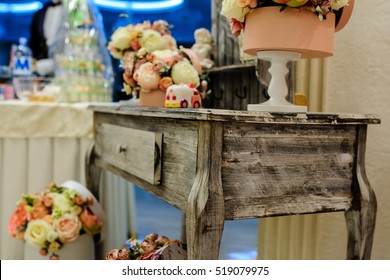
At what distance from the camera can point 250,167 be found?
942 millimetres

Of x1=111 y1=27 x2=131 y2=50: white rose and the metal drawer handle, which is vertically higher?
x1=111 y1=27 x2=131 y2=50: white rose

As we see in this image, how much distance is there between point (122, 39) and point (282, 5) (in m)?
0.80

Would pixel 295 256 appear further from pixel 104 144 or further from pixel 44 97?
pixel 44 97

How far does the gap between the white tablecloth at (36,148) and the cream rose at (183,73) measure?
78 cm

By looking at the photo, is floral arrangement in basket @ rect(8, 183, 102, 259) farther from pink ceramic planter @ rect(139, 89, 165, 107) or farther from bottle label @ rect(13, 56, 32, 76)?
bottle label @ rect(13, 56, 32, 76)

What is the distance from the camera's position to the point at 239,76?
1545 mm

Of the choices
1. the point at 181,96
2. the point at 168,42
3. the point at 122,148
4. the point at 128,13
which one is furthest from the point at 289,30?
the point at 128,13

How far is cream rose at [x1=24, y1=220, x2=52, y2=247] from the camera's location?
1590 mm

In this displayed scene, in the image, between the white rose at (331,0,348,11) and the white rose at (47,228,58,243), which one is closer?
the white rose at (331,0,348,11)

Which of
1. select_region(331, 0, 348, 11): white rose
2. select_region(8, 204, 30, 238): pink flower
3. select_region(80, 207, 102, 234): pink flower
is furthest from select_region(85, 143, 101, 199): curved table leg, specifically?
select_region(331, 0, 348, 11): white rose

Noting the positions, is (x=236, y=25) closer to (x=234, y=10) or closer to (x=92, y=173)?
(x=234, y=10)

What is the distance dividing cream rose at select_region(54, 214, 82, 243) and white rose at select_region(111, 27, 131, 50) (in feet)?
2.10

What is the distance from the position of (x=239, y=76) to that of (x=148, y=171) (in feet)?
1.87
